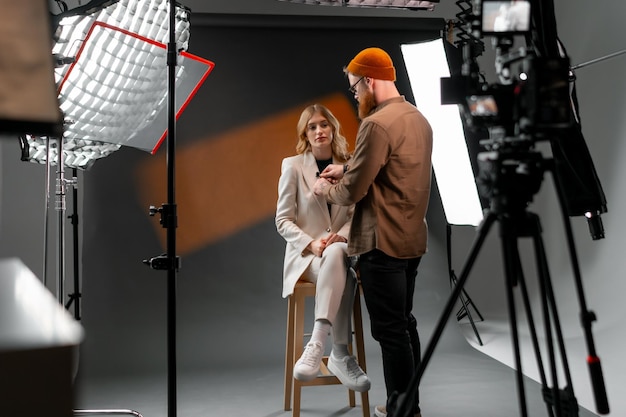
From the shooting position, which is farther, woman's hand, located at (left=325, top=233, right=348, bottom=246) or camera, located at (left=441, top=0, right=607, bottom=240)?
woman's hand, located at (left=325, top=233, right=348, bottom=246)

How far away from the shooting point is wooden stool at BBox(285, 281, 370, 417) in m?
2.59

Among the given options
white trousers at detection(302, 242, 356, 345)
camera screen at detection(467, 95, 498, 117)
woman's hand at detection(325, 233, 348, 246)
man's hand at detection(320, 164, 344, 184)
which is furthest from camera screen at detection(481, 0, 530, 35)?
woman's hand at detection(325, 233, 348, 246)

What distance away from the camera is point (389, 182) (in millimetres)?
2336

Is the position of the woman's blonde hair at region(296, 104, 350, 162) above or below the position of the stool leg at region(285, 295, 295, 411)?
above

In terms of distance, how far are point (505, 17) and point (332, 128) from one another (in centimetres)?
163

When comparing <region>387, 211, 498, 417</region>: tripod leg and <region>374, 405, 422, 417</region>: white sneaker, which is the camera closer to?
<region>387, 211, 498, 417</region>: tripod leg

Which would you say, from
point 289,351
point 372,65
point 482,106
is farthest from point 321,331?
point 482,106

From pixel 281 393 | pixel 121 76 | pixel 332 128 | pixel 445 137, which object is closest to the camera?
pixel 121 76

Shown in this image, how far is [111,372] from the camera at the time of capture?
3475 millimetres

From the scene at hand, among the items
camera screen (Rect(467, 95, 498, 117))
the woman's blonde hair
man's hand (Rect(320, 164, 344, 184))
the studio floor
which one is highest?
the woman's blonde hair

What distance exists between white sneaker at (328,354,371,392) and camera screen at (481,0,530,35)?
1.53m

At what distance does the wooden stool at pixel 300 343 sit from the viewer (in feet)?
8.50

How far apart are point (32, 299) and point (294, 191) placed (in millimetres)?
2334

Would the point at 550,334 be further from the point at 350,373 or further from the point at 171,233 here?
the point at 350,373
